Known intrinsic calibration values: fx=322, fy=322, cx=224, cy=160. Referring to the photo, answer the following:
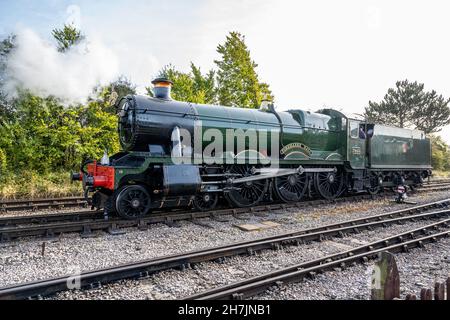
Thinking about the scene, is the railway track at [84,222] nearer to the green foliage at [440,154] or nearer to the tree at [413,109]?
the green foliage at [440,154]

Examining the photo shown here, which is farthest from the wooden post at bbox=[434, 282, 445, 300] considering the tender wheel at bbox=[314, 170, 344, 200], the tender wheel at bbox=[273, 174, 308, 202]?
the tender wheel at bbox=[314, 170, 344, 200]

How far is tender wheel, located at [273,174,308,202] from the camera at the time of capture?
432 inches

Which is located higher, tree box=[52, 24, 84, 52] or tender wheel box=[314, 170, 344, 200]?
tree box=[52, 24, 84, 52]

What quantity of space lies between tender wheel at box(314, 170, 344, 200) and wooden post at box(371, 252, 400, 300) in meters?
8.92

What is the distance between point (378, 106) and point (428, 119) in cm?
593

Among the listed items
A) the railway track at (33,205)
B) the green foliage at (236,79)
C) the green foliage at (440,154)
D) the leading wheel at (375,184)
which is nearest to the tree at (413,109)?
the green foliage at (440,154)

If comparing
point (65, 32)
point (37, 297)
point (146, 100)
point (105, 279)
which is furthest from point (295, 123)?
point (65, 32)

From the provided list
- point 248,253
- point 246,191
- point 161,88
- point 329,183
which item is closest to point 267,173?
point 246,191

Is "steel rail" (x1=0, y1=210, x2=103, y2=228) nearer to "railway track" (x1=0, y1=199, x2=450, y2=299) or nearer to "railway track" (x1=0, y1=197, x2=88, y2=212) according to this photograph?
"railway track" (x1=0, y1=197, x2=88, y2=212)

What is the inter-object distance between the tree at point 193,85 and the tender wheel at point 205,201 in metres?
11.1

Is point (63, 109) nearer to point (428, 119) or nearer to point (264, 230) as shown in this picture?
point (264, 230)

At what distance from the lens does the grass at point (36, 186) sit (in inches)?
467

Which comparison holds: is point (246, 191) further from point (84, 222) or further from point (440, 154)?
point (440, 154)

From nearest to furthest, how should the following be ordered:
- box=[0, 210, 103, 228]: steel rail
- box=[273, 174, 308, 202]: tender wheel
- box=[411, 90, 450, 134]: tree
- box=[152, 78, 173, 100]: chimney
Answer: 1. box=[0, 210, 103, 228]: steel rail
2. box=[152, 78, 173, 100]: chimney
3. box=[273, 174, 308, 202]: tender wheel
4. box=[411, 90, 450, 134]: tree
